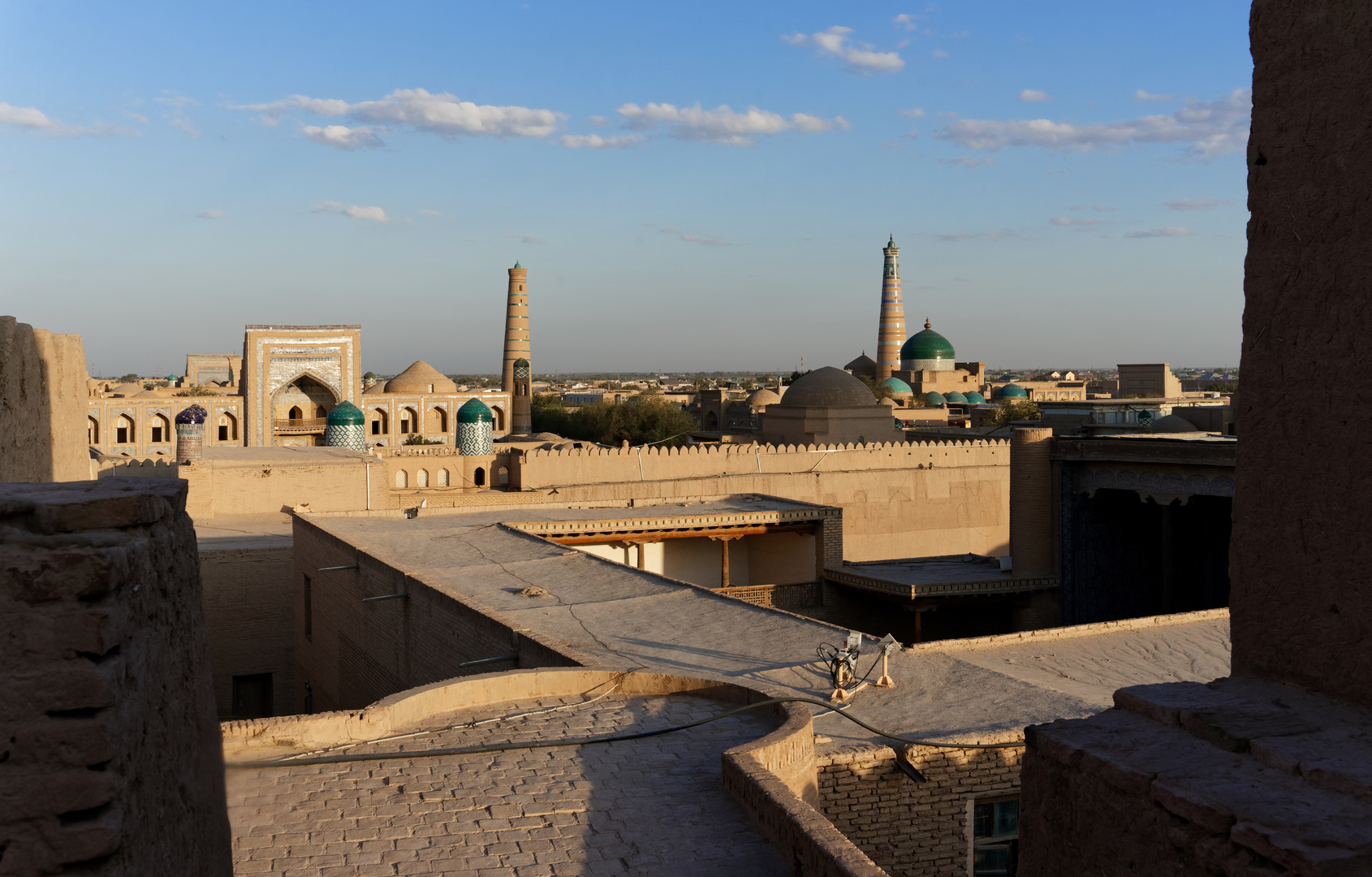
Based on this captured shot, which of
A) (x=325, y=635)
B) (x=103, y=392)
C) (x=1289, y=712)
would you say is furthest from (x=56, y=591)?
(x=103, y=392)

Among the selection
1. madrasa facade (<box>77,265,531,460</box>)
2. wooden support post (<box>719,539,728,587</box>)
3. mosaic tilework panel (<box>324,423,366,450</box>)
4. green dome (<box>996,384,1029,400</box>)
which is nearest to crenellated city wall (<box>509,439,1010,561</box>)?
wooden support post (<box>719,539,728,587</box>)

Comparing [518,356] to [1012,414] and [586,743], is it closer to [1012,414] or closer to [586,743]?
[1012,414]

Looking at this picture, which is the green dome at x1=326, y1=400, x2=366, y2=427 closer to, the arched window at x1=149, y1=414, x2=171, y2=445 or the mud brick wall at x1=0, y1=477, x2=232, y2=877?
the arched window at x1=149, y1=414, x2=171, y2=445

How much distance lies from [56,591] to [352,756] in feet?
14.4

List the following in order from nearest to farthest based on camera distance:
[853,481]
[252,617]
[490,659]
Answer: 1. [490,659]
2. [252,617]
3. [853,481]

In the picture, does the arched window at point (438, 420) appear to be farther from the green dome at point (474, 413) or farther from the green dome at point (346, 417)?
the green dome at point (474, 413)

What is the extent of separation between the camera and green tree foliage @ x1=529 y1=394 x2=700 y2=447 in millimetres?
42531

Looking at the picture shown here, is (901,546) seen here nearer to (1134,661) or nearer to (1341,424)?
(1134,661)

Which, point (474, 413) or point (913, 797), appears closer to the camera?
point (913, 797)

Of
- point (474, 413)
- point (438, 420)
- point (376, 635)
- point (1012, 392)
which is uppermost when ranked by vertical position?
point (1012, 392)

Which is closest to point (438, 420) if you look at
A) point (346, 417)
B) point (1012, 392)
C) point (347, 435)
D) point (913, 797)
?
point (346, 417)

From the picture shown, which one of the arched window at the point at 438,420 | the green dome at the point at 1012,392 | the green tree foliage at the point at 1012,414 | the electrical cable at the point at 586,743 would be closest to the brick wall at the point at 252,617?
the electrical cable at the point at 586,743

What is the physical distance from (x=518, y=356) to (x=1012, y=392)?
74.3 ft

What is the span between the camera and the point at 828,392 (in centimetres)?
2695
